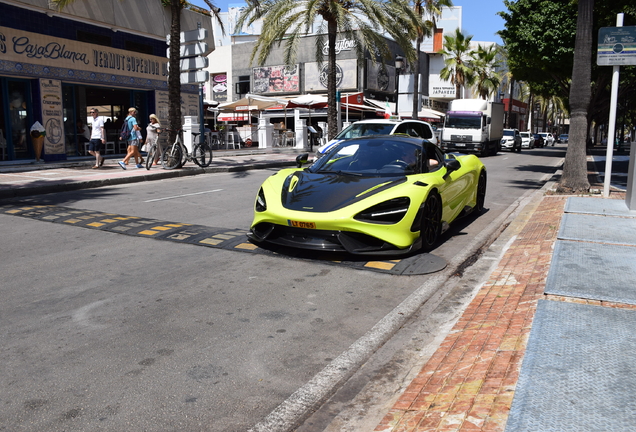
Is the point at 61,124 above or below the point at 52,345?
above

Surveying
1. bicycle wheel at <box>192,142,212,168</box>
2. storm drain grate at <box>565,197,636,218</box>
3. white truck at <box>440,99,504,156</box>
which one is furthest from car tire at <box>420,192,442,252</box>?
white truck at <box>440,99,504,156</box>

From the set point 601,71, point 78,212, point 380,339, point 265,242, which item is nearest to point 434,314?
point 380,339

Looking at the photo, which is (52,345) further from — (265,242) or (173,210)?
(173,210)

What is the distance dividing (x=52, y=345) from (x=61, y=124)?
18.5 m

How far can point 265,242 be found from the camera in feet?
21.9

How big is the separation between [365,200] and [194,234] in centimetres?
272

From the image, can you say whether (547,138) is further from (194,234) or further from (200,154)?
(194,234)

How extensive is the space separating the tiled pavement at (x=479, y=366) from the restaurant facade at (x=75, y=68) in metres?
18.1

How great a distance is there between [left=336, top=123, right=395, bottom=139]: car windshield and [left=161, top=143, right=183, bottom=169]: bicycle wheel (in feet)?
17.4

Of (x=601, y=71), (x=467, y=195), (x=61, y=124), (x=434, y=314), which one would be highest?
(x=601, y=71)

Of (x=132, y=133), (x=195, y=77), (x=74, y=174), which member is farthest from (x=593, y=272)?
(x=132, y=133)

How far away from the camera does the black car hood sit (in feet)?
19.9

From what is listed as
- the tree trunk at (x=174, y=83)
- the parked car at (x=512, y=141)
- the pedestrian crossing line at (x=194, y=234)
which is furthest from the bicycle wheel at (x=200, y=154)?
the parked car at (x=512, y=141)

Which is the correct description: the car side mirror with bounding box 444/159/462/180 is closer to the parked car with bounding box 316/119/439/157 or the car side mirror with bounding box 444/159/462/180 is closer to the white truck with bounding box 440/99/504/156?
the parked car with bounding box 316/119/439/157
